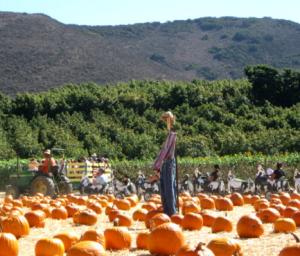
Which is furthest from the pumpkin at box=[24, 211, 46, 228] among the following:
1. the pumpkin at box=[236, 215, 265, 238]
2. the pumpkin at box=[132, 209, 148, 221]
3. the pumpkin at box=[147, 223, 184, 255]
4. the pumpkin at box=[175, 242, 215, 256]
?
the pumpkin at box=[175, 242, 215, 256]

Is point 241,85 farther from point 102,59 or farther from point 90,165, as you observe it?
point 102,59

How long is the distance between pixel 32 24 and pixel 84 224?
101 meters

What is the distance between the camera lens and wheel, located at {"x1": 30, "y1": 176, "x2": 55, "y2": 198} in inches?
551

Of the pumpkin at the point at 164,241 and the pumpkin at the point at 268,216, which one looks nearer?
the pumpkin at the point at 164,241

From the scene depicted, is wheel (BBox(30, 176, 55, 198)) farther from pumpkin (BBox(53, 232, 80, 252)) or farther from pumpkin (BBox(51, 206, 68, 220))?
pumpkin (BBox(53, 232, 80, 252))

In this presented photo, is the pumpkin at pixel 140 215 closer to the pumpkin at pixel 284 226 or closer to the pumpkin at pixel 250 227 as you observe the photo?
the pumpkin at pixel 250 227

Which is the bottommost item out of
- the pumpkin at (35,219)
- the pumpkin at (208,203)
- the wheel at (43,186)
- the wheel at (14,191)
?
the wheel at (14,191)

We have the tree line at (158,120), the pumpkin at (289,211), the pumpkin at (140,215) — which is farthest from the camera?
the tree line at (158,120)

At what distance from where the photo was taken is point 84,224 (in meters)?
8.44

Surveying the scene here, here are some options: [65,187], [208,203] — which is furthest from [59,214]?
[65,187]

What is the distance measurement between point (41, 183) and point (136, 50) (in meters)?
116

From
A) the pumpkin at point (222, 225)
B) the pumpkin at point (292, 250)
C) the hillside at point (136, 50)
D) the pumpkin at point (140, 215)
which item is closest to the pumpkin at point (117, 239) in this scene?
the pumpkin at point (222, 225)

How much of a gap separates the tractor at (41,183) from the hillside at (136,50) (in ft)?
182

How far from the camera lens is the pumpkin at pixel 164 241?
5.32 m
